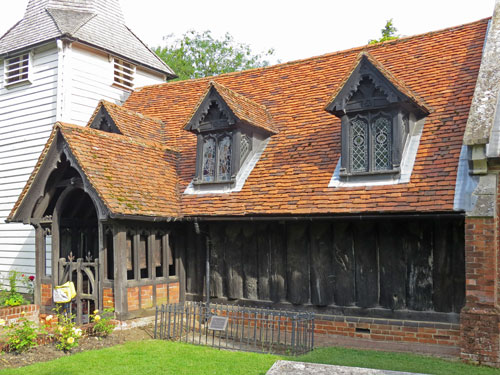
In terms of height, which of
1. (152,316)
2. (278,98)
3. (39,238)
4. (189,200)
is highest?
(278,98)

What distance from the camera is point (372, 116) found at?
11.3 meters

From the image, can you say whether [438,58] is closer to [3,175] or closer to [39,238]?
[39,238]

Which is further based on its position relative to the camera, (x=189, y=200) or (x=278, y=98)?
(x=278, y=98)

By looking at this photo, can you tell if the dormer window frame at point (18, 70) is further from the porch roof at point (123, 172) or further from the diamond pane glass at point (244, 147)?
the diamond pane glass at point (244, 147)

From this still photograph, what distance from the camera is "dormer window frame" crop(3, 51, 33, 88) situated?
1728 cm

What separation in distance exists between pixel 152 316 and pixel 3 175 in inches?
361

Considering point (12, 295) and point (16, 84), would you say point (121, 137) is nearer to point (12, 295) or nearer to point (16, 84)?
point (12, 295)

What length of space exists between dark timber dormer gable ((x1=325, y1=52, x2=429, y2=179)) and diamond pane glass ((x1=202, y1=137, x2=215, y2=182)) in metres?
3.47

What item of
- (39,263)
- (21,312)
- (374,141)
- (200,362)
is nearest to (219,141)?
(374,141)

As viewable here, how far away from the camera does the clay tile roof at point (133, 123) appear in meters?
14.6

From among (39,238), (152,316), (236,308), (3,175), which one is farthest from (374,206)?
(3,175)

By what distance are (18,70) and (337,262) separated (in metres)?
13.4

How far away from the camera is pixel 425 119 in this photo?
37.7 feet

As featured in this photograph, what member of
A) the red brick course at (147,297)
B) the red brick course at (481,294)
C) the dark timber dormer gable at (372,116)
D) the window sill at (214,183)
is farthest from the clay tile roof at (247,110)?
the red brick course at (481,294)
